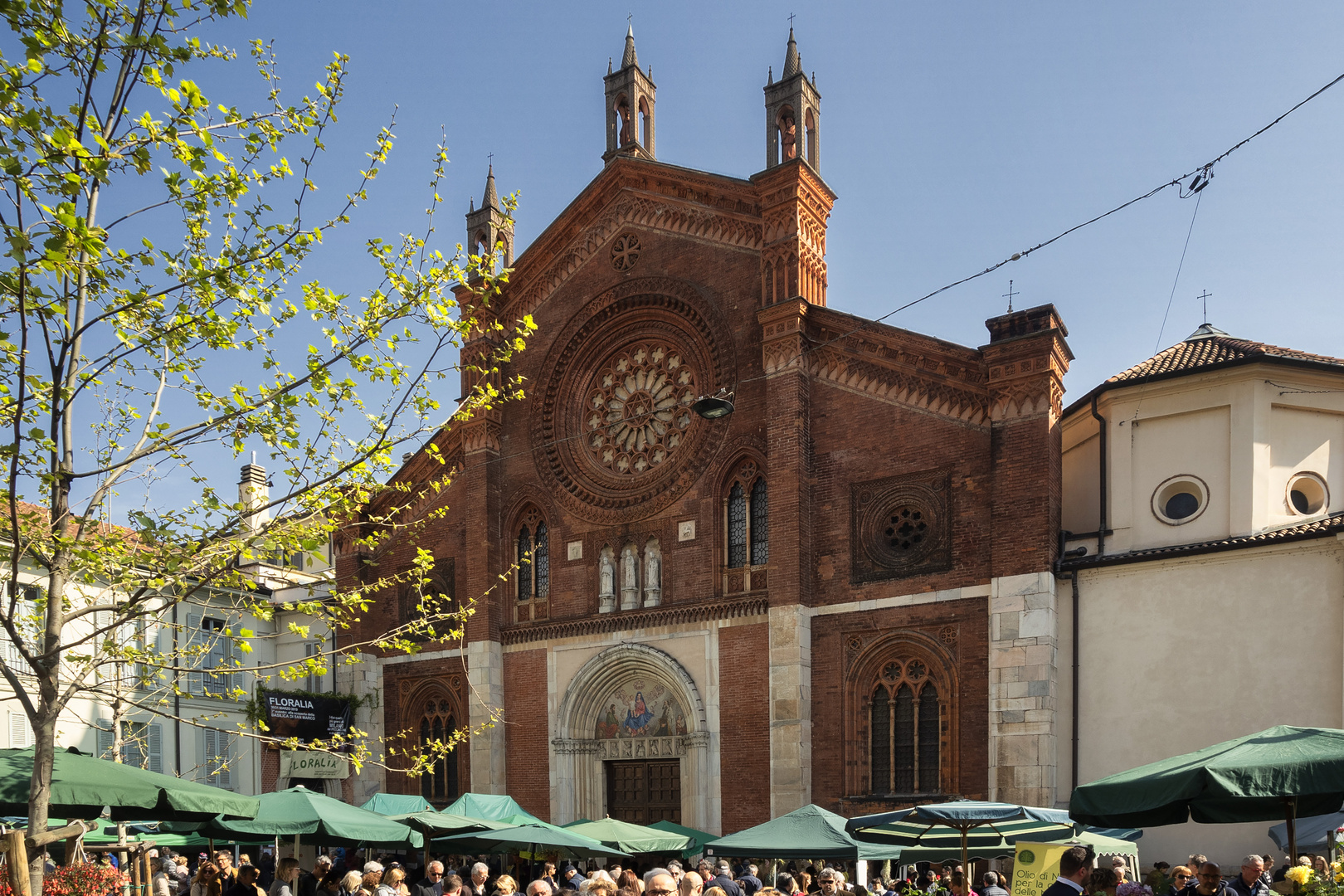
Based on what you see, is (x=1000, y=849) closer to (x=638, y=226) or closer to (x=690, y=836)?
(x=690, y=836)

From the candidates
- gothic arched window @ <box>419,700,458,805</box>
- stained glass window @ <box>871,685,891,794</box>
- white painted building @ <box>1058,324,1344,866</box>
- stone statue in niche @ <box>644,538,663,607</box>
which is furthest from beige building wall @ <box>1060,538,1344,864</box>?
gothic arched window @ <box>419,700,458,805</box>

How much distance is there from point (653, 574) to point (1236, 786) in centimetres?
1617

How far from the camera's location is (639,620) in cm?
2291

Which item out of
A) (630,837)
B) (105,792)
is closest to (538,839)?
(630,837)

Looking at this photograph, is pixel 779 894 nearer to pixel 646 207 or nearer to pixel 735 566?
pixel 735 566

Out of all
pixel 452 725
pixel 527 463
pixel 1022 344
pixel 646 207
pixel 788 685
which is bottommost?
pixel 452 725

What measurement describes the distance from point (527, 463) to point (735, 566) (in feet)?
19.4

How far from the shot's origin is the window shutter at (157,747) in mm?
29344

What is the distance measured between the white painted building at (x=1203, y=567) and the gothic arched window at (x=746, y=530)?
5.57 metres

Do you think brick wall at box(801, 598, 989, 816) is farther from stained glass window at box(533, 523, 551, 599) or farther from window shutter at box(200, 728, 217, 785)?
window shutter at box(200, 728, 217, 785)

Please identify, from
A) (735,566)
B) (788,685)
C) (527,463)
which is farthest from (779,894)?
(527,463)

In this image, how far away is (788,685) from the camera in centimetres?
2025

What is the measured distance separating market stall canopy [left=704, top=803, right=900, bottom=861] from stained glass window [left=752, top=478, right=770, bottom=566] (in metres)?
8.43

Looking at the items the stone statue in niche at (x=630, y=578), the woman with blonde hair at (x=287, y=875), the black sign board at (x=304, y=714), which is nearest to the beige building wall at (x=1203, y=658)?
the stone statue in niche at (x=630, y=578)
